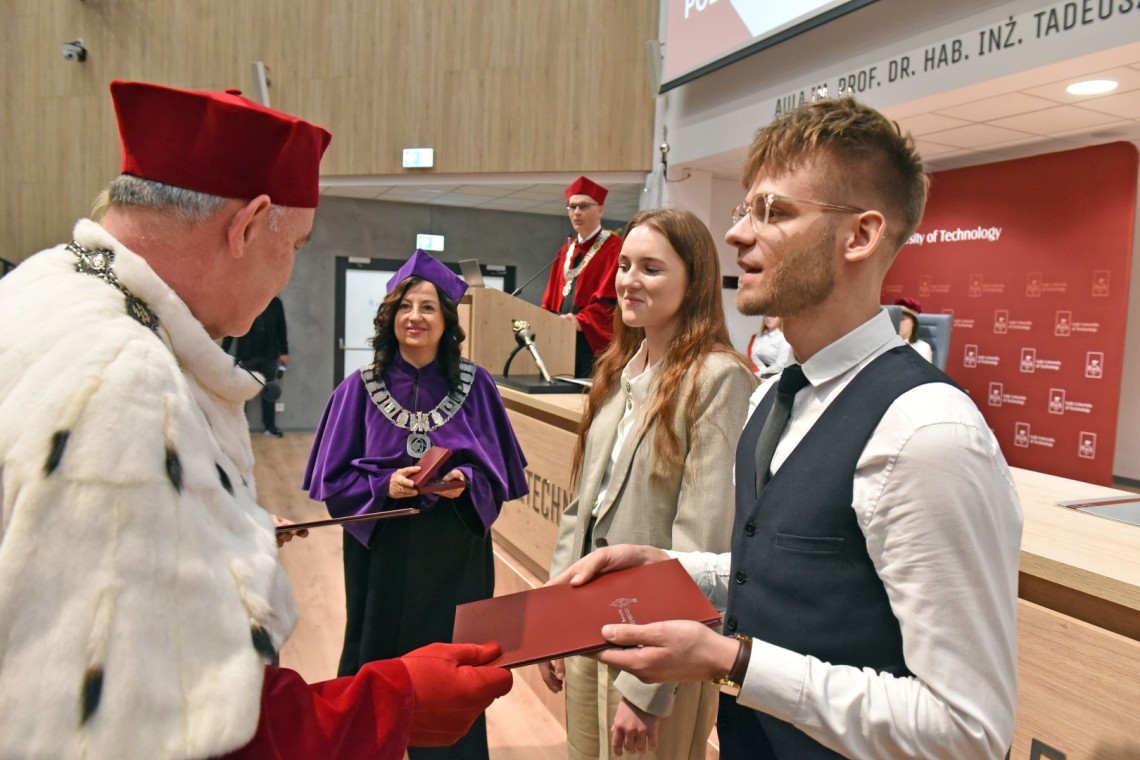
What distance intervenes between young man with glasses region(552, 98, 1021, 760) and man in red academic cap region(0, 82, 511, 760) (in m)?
0.41

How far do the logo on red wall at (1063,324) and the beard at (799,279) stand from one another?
5.69 meters

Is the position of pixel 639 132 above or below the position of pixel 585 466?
above

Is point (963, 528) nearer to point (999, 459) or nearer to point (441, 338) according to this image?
point (999, 459)

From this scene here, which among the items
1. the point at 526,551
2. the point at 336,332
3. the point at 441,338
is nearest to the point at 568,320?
the point at 526,551

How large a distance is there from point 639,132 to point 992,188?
312 cm

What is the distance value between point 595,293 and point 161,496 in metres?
4.74

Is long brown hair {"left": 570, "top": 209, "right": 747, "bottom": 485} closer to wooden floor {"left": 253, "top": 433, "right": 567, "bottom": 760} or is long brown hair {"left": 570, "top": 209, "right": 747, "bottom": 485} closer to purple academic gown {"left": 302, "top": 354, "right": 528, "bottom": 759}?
purple academic gown {"left": 302, "top": 354, "right": 528, "bottom": 759}

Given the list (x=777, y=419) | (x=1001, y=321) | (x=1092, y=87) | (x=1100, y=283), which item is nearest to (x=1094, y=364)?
(x=1100, y=283)

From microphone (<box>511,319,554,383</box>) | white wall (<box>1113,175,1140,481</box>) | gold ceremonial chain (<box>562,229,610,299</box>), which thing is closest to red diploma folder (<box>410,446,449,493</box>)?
microphone (<box>511,319,554,383</box>)

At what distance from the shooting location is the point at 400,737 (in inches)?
39.3

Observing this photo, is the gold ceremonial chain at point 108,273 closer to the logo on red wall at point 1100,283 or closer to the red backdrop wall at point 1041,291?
the red backdrop wall at point 1041,291

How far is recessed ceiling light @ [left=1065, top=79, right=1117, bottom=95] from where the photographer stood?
434cm

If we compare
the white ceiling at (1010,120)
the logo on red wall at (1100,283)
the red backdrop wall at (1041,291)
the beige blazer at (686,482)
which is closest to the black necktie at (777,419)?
the beige blazer at (686,482)

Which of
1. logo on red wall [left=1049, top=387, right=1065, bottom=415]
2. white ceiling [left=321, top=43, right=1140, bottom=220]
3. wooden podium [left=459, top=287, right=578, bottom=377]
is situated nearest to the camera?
white ceiling [left=321, top=43, right=1140, bottom=220]
